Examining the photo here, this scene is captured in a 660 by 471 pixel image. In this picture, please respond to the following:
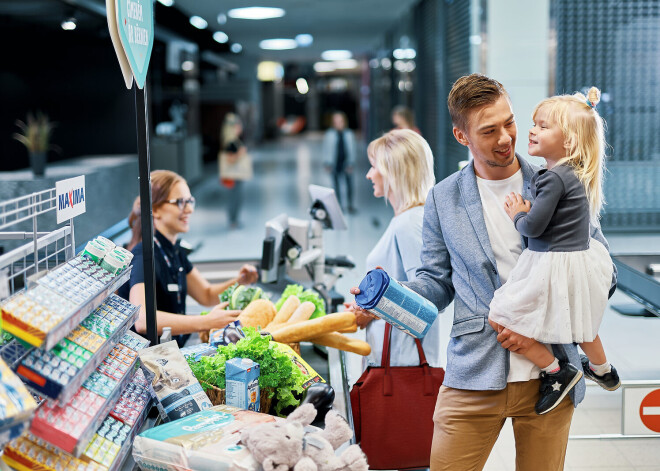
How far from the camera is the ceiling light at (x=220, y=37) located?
804 inches

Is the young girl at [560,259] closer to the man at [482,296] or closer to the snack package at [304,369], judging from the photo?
the man at [482,296]

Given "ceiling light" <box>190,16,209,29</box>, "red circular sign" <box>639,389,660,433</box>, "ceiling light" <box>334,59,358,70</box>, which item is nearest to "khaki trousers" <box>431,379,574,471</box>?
"red circular sign" <box>639,389,660,433</box>

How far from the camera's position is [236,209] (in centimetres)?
1119

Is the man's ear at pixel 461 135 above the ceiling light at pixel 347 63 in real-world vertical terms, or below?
below

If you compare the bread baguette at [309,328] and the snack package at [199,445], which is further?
the bread baguette at [309,328]

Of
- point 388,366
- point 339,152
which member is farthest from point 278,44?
point 388,366

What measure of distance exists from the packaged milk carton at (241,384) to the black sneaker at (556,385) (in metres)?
0.79

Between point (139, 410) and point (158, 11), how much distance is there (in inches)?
→ 523

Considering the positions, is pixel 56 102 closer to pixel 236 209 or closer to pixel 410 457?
pixel 236 209

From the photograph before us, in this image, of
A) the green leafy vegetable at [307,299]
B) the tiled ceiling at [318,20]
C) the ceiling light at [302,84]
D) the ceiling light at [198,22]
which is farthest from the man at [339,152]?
the ceiling light at [302,84]

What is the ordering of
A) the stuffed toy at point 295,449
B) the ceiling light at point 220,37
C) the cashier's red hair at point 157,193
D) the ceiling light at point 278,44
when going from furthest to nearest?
the ceiling light at point 278,44 < the ceiling light at point 220,37 < the cashier's red hair at point 157,193 < the stuffed toy at point 295,449

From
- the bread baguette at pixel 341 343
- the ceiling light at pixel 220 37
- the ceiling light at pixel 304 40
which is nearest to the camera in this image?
Result: the bread baguette at pixel 341 343

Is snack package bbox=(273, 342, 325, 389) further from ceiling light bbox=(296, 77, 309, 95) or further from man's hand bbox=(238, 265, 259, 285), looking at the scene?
ceiling light bbox=(296, 77, 309, 95)

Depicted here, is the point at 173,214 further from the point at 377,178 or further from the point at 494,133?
the point at 494,133
